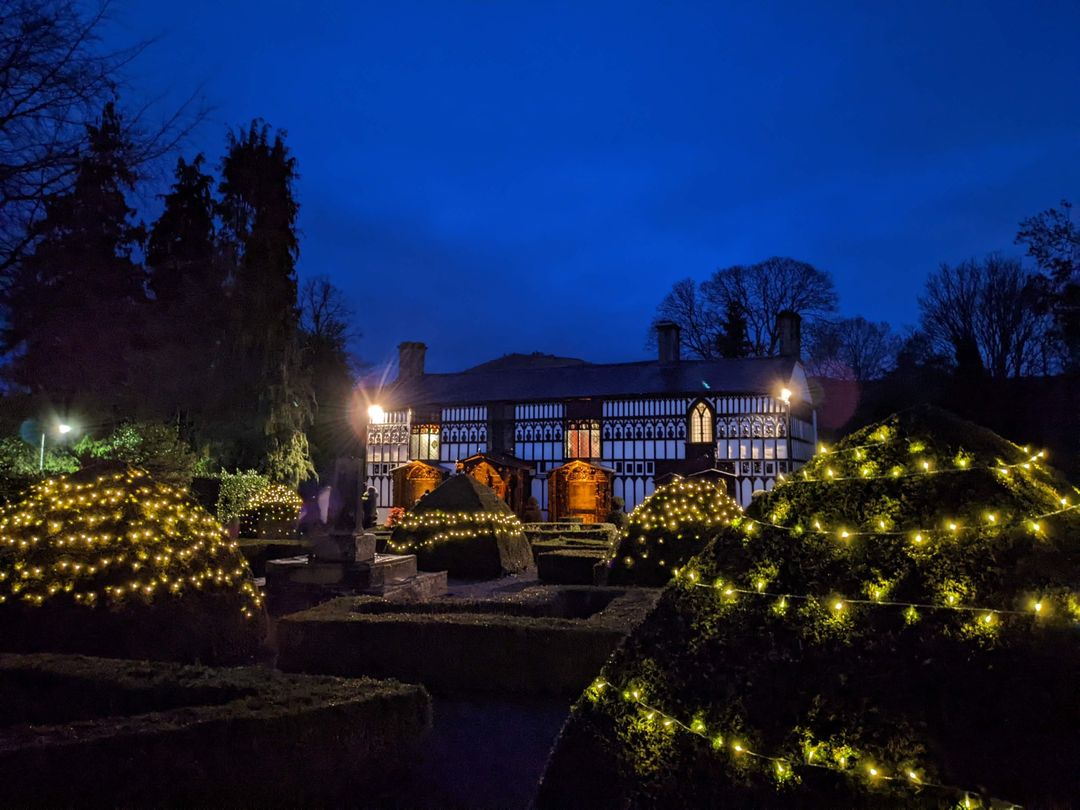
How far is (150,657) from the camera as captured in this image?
6.41 meters

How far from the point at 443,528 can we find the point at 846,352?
35983mm

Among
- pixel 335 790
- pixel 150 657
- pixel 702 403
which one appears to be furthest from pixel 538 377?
pixel 335 790

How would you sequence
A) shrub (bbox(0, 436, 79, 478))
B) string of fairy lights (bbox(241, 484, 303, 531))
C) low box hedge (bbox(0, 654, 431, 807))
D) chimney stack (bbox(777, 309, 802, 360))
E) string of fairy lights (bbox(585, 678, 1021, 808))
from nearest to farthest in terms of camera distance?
1. string of fairy lights (bbox(585, 678, 1021, 808))
2. low box hedge (bbox(0, 654, 431, 807))
3. shrub (bbox(0, 436, 79, 478))
4. string of fairy lights (bbox(241, 484, 303, 531))
5. chimney stack (bbox(777, 309, 802, 360))

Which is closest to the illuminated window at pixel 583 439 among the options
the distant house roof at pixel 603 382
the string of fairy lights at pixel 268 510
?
the distant house roof at pixel 603 382

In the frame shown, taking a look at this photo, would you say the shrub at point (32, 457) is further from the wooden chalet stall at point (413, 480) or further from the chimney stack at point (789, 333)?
the chimney stack at point (789, 333)

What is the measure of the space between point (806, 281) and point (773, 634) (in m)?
41.5

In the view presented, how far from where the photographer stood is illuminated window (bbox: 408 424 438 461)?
1289 inches

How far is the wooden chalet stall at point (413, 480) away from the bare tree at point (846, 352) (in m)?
25.0

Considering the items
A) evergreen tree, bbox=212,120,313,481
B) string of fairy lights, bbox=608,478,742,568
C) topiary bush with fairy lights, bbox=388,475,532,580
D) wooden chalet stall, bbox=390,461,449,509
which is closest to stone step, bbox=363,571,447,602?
topiary bush with fairy lights, bbox=388,475,532,580

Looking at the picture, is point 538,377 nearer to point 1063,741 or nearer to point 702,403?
point 702,403

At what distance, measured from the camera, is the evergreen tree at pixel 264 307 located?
2358 centimetres

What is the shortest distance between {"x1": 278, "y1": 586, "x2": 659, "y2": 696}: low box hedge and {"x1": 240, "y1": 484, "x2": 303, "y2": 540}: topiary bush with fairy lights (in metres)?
13.6

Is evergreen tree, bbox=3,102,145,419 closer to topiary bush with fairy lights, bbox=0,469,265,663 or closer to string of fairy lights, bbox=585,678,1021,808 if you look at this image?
topiary bush with fairy lights, bbox=0,469,265,663

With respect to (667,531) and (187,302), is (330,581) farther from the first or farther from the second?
(187,302)
